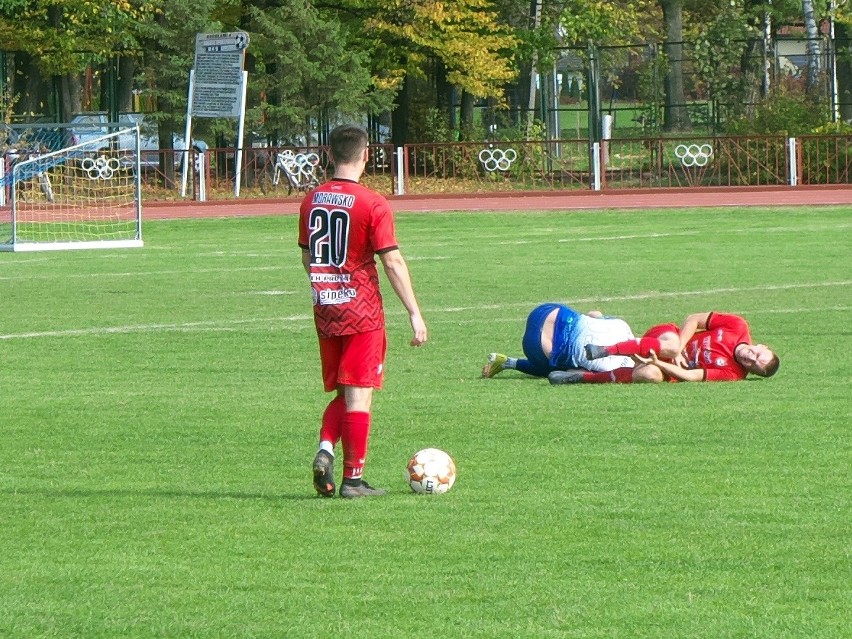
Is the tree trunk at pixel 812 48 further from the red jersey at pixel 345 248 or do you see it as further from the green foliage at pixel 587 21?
the red jersey at pixel 345 248

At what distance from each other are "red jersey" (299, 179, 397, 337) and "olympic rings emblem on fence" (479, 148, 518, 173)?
116 ft

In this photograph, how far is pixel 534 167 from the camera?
43.2m

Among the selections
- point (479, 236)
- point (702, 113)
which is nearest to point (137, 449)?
point (479, 236)

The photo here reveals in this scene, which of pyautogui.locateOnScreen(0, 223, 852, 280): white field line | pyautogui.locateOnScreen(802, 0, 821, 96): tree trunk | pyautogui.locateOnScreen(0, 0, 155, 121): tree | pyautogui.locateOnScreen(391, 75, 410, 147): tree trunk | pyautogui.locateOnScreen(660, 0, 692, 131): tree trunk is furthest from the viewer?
pyautogui.locateOnScreen(391, 75, 410, 147): tree trunk

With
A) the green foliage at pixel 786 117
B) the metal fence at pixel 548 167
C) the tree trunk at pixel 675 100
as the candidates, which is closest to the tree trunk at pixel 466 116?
the tree trunk at pixel 675 100

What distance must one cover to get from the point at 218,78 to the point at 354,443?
36.1 m

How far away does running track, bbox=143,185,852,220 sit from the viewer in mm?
36531

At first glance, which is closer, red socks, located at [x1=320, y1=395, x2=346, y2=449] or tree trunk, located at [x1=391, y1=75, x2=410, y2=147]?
red socks, located at [x1=320, y1=395, x2=346, y2=449]

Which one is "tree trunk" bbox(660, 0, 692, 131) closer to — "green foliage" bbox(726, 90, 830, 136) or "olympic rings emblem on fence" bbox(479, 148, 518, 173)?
"green foliage" bbox(726, 90, 830, 136)

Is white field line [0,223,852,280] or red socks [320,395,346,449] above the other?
white field line [0,223,852,280]

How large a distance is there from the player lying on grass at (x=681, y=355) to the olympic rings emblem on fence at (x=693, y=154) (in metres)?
29.7

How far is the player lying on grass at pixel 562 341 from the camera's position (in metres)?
11.9

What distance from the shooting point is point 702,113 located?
4959 centimetres

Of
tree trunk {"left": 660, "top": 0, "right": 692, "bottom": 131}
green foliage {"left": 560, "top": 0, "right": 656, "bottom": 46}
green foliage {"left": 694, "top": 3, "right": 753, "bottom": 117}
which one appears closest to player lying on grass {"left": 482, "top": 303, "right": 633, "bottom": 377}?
green foliage {"left": 694, "top": 3, "right": 753, "bottom": 117}
